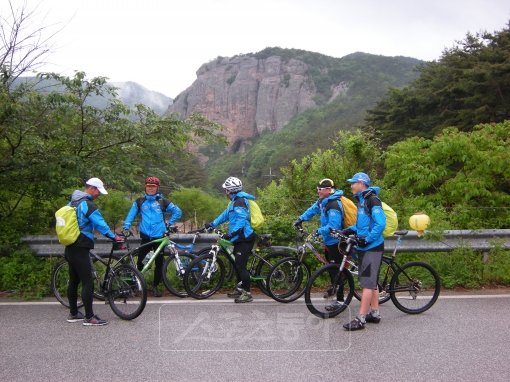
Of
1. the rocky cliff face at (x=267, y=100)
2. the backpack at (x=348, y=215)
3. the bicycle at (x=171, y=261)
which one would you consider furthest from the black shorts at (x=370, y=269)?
the rocky cliff face at (x=267, y=100)

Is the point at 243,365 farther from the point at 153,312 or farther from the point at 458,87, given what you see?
the point at 458,87

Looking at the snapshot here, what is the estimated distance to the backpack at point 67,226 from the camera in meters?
5.35

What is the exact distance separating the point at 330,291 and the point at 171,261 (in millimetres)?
2280

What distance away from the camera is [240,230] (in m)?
6.46

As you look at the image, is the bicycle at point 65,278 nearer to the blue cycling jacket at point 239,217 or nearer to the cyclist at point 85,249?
the cyclist at point 85,249

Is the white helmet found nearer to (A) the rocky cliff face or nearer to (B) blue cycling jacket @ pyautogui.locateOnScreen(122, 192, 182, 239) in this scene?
(B) blue cycling jacket @ pyautogui.locateOnScreen(122, 192, 182, 239)

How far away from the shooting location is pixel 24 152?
→ 7141mm

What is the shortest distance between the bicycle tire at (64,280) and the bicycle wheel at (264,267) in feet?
6.45

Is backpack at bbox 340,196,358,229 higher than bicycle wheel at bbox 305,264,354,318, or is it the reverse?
backpack at bbox 340,196,358,229

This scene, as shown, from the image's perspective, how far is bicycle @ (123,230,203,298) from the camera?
21.3ft

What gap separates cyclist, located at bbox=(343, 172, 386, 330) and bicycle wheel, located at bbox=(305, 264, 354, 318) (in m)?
0.38

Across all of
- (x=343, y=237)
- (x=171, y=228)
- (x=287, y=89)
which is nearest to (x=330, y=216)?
(x=343, y=237)

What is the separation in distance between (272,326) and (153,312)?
1.56 m

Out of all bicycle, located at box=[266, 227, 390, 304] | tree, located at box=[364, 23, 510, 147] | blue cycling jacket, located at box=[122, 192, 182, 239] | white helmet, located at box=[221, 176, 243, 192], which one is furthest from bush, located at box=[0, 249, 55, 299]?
tree, located at box=[364, 23, 510, 147]
